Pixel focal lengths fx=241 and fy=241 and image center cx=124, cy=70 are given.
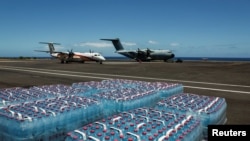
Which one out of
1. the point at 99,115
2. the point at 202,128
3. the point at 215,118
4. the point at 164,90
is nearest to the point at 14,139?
the point at 99,115

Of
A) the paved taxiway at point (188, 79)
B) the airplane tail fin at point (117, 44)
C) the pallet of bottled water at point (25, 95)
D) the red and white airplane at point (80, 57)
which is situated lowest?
the paved taxiway at point (188, 79)

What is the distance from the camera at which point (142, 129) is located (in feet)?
13.5

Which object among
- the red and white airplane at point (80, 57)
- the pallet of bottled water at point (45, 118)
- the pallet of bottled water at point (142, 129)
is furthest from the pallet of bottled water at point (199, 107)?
the red and white airplane at point (80, 57)

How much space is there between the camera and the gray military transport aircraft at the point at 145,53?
6963 cm

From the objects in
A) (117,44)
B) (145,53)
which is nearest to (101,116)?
(145,53)

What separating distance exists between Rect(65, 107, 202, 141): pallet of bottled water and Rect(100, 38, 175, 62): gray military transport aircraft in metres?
65.4

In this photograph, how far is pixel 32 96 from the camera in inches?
256

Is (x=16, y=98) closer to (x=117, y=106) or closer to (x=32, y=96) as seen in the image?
(x=32, y=96)

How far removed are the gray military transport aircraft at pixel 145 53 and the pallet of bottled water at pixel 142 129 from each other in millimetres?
65408

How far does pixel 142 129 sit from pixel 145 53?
69.3 m

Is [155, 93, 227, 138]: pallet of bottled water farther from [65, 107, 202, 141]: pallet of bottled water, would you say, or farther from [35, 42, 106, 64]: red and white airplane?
[35, 42, 106, 64]: red and white airplane

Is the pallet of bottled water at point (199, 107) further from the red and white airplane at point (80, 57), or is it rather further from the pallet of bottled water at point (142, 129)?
the red and white airplane at point (80, 57)

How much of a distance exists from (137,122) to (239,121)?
19.9 feet

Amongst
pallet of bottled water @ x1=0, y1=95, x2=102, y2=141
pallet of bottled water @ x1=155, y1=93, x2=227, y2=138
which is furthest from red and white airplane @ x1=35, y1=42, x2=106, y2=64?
pallet of bottled water @ x1=0, y1=95, x2=102, y2=141
